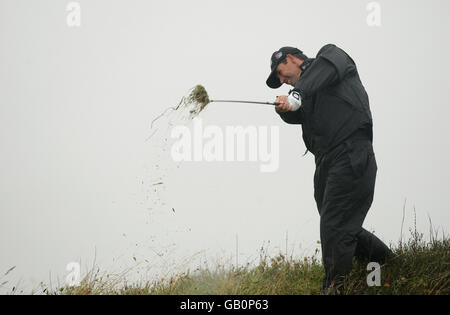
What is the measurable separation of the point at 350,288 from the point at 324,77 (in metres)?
1.93

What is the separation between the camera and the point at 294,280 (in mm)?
4484

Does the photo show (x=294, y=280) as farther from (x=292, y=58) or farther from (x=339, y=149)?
(x=292, y=58)

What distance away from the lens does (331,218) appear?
13.0 ft

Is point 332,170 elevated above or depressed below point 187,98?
below

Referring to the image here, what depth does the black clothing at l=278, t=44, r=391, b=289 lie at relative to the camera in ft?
12.9

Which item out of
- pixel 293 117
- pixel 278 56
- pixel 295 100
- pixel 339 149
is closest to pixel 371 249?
pixel 339 149

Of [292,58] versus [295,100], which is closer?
[295,100]

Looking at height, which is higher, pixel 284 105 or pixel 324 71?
pixel 324 71

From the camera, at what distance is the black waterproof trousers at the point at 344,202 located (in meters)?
3.93

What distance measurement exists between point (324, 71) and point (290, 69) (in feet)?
2.85

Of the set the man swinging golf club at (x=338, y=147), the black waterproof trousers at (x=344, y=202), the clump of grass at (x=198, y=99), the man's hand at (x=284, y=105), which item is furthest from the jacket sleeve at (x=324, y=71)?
the clump of grass at (x=198, y=99)

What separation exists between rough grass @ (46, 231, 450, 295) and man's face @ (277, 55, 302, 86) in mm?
2009
